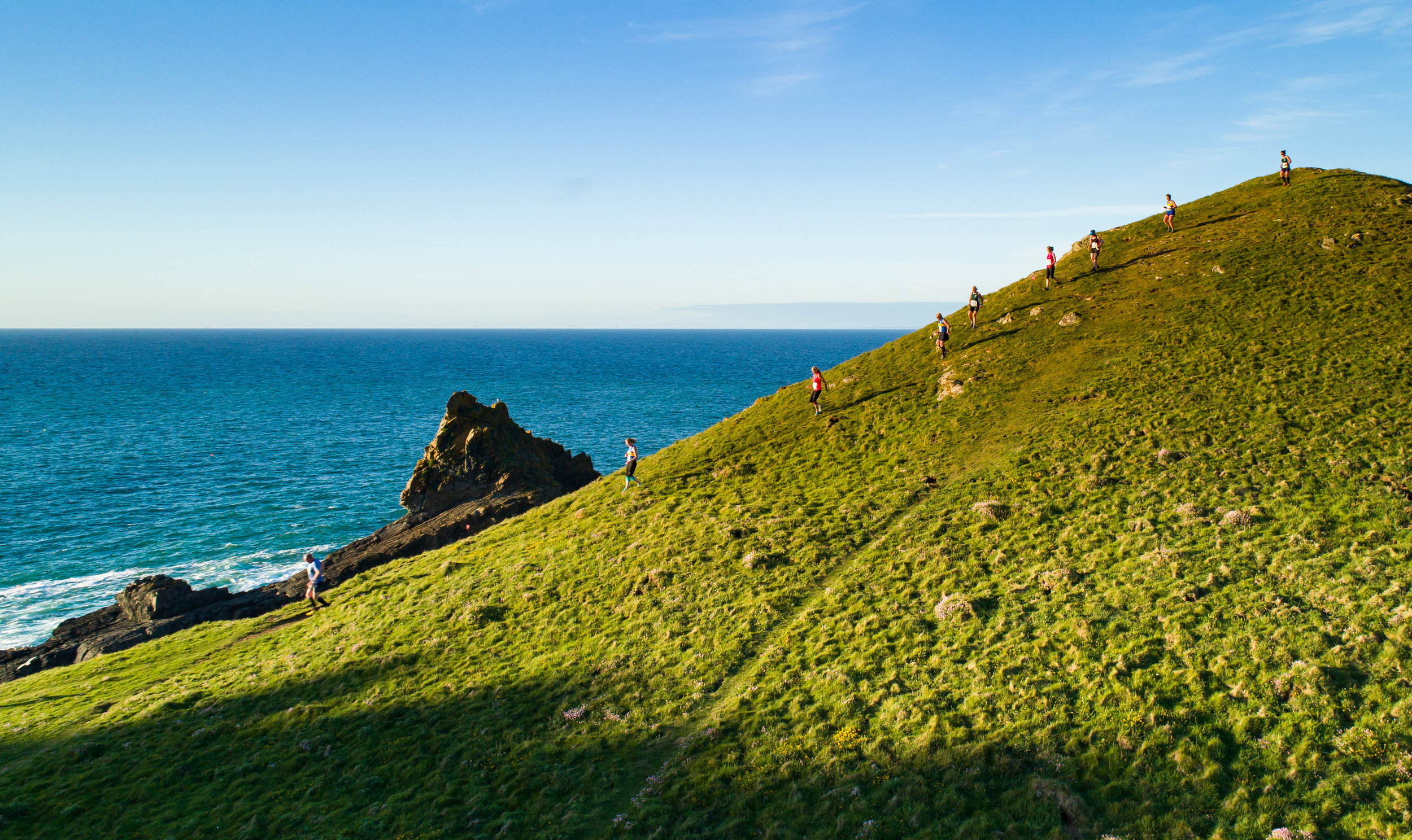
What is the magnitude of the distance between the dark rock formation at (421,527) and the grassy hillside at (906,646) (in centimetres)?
359

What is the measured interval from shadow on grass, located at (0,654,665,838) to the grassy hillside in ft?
0.42

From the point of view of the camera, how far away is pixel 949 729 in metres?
18.8

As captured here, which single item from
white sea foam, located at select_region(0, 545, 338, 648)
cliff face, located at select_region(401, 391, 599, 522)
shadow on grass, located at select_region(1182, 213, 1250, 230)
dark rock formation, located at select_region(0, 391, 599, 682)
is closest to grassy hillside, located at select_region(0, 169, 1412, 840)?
dark rock formation, located at select_region(0, 391, 599, 682)

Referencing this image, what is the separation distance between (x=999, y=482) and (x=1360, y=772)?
64.5 ft

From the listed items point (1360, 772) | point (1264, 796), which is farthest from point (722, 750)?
point (1360, 772)

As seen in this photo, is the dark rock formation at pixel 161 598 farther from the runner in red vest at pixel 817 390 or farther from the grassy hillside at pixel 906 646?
the runner in red vest at pixel 817 390

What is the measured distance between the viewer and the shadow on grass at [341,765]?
62.6ft

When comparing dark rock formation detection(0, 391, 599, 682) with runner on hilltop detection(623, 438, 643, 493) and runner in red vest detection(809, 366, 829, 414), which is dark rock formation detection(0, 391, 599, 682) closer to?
runner on hilltop detection(623, 438, 643, 493)

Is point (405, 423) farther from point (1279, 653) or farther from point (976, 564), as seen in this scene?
point (1279, 653)

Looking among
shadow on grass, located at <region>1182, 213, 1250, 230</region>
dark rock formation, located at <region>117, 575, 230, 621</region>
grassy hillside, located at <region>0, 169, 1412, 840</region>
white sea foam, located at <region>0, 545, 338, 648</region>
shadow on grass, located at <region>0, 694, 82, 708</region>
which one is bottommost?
white sea foam, located at <region>0, 545, 338, 648</region>

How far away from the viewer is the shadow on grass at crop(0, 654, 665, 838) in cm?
1908

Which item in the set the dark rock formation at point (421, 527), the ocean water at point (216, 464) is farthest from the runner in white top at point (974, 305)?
the ocean water at point (216, 464)

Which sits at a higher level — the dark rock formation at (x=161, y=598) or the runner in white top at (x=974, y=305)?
the runner in white top at (x=974, y=305)

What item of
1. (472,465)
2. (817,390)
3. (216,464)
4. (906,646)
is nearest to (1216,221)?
(817,390)
